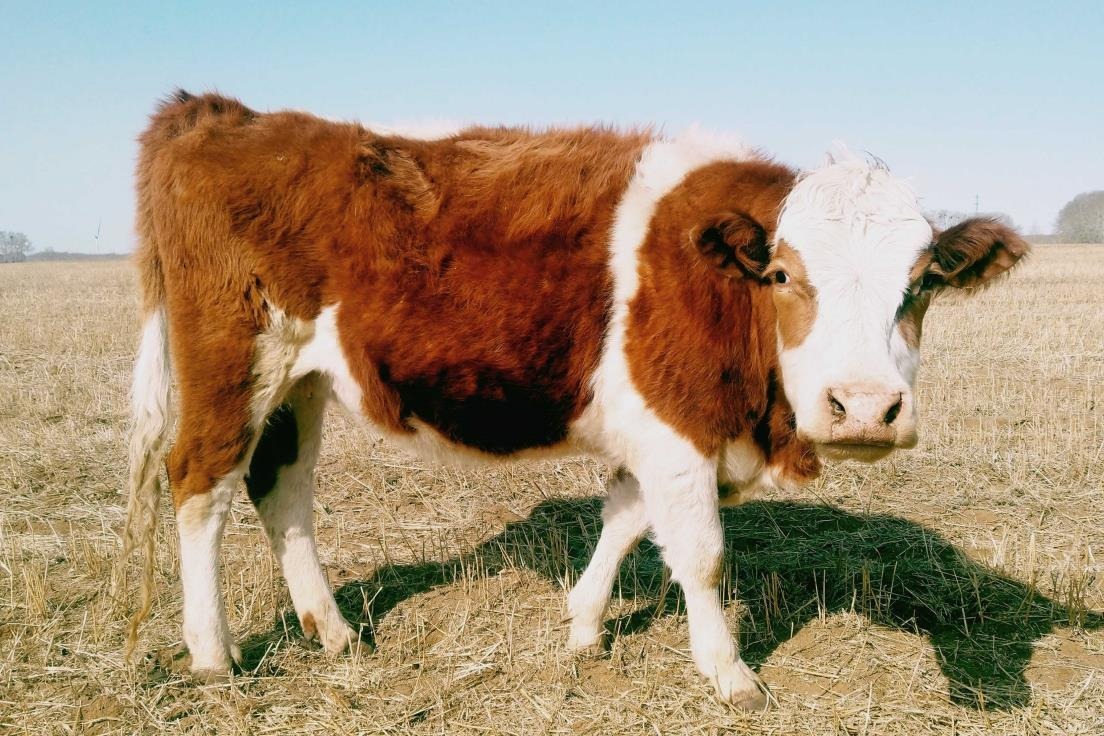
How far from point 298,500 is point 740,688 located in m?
2.46

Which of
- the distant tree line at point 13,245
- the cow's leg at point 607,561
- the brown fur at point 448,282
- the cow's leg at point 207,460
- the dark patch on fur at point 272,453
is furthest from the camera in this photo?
the distant tree line at point 13,245

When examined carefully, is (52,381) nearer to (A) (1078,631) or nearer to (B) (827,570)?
(B) (827,570)

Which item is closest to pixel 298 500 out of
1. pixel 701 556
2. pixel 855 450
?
pixel 701 556

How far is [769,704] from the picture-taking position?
380cm

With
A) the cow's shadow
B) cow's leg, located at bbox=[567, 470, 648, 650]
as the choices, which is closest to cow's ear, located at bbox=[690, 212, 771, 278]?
cow's leg, located at bbox=[567, 470, 648, 650]

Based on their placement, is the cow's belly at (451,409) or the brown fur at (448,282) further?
Answer: the cow's belly at (451,409)

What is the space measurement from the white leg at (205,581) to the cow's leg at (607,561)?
1.71 meters

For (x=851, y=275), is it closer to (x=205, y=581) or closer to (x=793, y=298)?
(x=793, y=298)

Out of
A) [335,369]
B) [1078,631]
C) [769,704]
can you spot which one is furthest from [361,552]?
[1078,631]

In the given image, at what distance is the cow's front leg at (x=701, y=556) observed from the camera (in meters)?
3.75

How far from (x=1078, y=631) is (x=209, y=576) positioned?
14.4 ft

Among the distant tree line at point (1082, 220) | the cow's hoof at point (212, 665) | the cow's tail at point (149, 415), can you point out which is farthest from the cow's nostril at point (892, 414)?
the distant tree line at point (1082, 220)

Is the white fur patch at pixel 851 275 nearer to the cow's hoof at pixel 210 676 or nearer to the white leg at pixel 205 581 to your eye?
the white leg at pixel 205 581

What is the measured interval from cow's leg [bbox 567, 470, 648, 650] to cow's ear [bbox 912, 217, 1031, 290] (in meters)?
1.82
